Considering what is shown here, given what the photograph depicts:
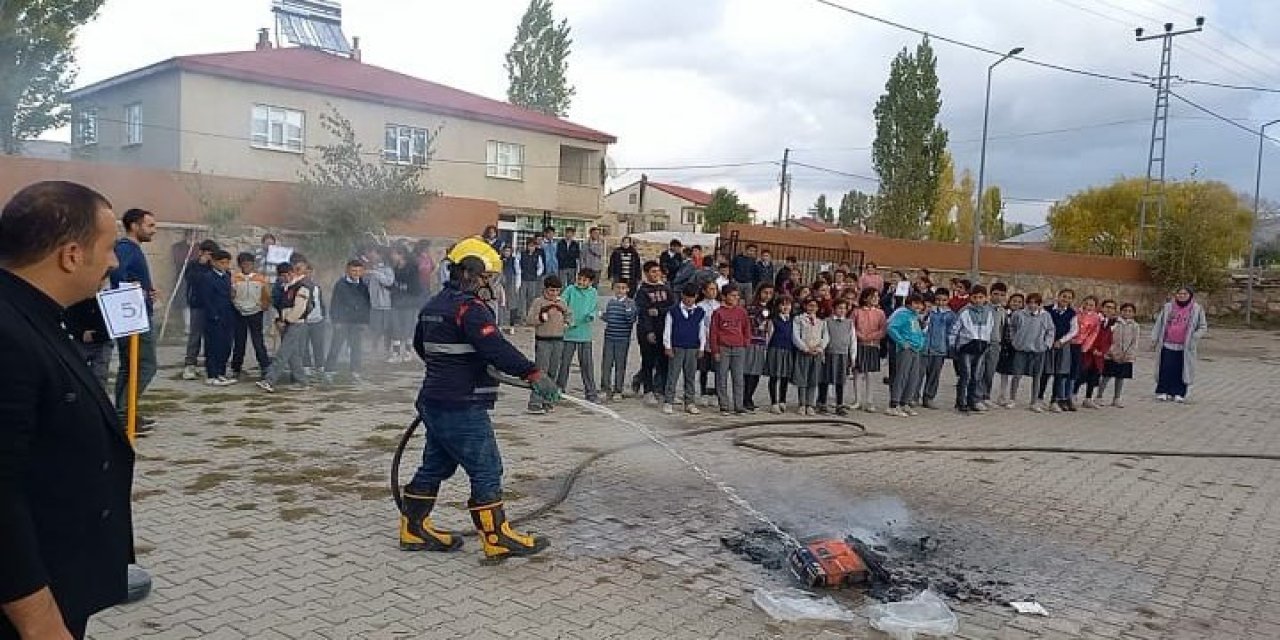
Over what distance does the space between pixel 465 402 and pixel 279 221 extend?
1335cm

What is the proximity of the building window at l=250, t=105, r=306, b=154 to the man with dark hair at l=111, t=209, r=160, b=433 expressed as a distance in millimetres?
19571

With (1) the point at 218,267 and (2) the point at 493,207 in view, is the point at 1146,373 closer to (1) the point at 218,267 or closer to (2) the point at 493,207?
(2) the point at 493,207

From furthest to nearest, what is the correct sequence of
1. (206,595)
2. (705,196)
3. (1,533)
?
(705,196), (206,595), (1,533)

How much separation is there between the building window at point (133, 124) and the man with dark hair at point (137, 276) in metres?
21.1

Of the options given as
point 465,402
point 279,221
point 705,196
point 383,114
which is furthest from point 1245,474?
point 705,196

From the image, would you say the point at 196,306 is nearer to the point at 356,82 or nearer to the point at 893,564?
the point at 893,564

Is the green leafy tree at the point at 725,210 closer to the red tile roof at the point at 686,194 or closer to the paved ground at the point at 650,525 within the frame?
the red tile roof at the point at 686,194

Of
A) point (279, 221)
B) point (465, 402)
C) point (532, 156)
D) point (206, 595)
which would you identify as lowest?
point (206, 595)

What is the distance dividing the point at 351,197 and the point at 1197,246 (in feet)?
90.7

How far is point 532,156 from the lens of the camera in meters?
33.8

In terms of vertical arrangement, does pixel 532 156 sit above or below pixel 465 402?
above

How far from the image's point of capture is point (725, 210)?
52.8 m

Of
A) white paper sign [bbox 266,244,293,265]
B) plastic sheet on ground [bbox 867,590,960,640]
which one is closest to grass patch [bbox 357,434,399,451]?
plastic sheet on ground [bbox 867,590,960,640]

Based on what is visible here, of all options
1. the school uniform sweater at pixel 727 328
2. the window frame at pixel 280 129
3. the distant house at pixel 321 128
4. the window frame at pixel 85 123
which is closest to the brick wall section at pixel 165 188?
the distant house at pixel 321 128
